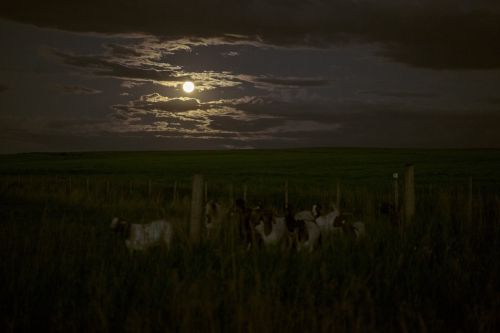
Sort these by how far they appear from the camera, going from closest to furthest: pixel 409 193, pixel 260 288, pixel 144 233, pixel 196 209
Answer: pixel 260 288 < pixel 196 209 < pixel 144 233 < pixel 409 193

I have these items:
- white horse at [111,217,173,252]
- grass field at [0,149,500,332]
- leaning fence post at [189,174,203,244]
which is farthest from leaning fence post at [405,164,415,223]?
white horse at [111,217,173,252]

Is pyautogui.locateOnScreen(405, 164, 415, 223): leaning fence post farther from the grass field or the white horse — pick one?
the white horse

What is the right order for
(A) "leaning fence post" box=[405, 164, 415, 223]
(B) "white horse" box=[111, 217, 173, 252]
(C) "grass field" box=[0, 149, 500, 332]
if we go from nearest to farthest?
(C) "grass field" box=[0, 149, 500, 332]
(B) "white horse" box=[111, 217, 173, 252]
(A) "leaning fence post" box=[405, 164, 415, 223]

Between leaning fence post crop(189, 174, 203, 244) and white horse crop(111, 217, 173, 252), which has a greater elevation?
leaning fence post crop(189, 174, 203, 244)

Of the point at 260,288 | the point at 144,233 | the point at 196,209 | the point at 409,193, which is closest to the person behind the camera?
the point at 260,288

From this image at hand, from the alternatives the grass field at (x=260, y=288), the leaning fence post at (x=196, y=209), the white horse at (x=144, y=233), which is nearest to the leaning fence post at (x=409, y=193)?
the grass field at (x=260, y=288)

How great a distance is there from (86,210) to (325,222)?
13.3 metres

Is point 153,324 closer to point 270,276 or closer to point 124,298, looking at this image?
point 124,298

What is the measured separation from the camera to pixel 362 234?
1016cm

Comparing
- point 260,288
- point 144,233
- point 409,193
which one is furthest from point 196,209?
point 409,193

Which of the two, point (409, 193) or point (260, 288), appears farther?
point (409, 193)

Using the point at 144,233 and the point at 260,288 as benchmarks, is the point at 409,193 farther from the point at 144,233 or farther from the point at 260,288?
the point at 260,288

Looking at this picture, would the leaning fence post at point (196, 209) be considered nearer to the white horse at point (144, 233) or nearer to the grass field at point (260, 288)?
the grass field at point (260, 288)

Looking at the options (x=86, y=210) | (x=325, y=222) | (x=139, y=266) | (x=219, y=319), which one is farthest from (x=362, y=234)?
(x=86, y=210)
